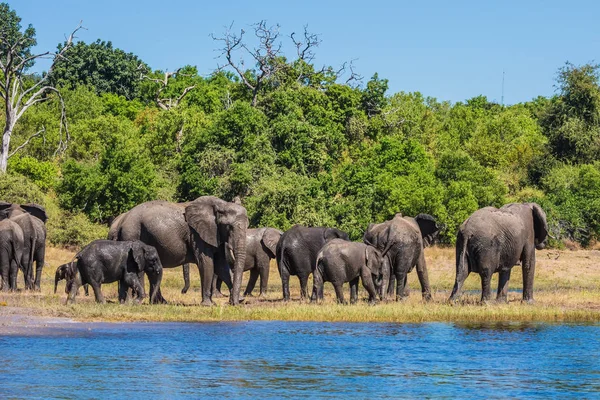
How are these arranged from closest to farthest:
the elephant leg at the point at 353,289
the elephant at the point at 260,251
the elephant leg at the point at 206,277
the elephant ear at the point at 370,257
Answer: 1. the elephant leg at the point at 206,277
2. the elephant ear at the point at 370,257
3. the elephant leg at the point at 353,289
4. the elephant at the point at 260,251

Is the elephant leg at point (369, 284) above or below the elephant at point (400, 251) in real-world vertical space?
below

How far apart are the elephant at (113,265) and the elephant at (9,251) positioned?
15.7ft

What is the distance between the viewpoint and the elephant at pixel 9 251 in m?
30.8

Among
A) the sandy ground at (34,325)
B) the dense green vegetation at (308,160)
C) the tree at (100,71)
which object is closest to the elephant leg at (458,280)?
the sandy ground at (34,325)

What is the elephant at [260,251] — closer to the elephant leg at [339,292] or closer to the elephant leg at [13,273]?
the elephant leg at [339,292]

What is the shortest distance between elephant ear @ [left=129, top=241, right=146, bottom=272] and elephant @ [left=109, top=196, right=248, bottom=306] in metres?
1.64

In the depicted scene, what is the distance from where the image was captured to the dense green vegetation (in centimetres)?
4728

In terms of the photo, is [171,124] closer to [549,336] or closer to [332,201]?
[332,201]

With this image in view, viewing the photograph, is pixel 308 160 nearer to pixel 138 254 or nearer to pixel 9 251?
pixel 9 251

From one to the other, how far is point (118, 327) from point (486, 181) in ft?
105

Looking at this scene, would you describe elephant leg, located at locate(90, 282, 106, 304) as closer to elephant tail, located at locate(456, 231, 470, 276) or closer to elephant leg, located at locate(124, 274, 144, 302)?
elephant leg, located at locate(124, 274, 144, 302)

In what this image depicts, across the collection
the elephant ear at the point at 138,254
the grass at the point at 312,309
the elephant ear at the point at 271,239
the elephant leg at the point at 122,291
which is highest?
the elephant ear at the point at 271,239

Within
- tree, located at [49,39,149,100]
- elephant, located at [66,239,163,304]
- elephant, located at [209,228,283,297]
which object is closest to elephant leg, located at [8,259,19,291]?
elephant, located at [66,239,163,304]

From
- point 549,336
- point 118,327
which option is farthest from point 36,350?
point 549,336
